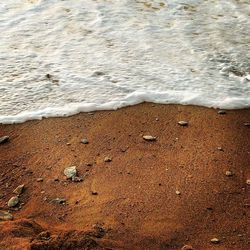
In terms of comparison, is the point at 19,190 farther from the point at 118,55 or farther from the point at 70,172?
the point at 118,55

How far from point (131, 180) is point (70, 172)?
467 mm

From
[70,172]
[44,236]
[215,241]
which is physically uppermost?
[44,236]

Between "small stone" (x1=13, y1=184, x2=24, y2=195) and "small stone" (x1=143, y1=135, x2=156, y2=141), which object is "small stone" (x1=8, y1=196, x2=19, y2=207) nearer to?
"small stone" (x1=13, y1=184, x2=24, y2=195)

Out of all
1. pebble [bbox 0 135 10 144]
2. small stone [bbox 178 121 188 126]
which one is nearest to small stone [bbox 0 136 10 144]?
pebble [bbox 0 135 10 144]

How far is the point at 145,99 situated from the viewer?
3.96 metres

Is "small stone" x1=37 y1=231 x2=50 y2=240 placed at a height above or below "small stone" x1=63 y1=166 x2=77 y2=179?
above

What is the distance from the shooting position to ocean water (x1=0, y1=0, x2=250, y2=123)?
396 cm

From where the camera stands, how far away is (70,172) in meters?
3.07

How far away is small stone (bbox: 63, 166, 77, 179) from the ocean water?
2.61ft

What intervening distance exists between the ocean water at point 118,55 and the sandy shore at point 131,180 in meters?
0.28

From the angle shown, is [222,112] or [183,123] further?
[222,112]

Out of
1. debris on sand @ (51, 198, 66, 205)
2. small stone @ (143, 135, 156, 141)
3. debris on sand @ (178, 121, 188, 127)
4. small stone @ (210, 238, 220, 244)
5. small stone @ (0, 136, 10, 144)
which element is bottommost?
small stone @ (210, 238, 220, 244)

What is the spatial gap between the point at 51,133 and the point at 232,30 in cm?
317

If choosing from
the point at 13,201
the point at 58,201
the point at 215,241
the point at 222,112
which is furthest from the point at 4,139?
the point at 222,112
